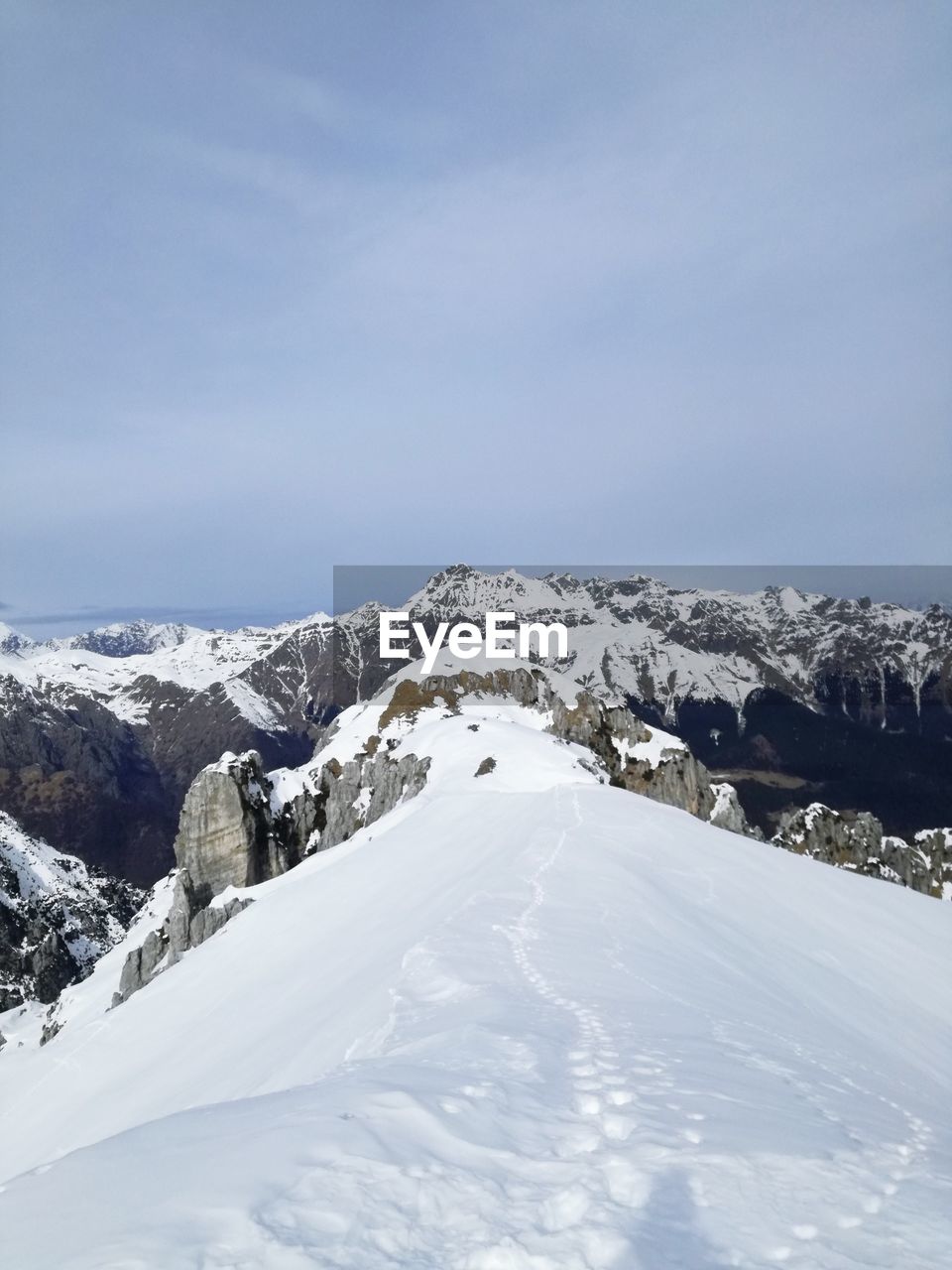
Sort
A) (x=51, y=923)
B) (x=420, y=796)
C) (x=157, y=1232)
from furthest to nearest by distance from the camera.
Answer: (x=51, y=923), (x=420, y=796), (x=157, y=1232)

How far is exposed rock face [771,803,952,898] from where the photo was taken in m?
99.2

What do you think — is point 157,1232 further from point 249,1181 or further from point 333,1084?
point 333,1084

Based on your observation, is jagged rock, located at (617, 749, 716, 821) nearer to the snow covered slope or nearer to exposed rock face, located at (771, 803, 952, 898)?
Answer: exposed rock face, located at (771, 803, 952, 898)

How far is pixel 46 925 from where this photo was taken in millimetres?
152375

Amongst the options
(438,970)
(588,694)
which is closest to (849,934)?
(438,970)

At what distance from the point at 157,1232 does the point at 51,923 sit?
596ft

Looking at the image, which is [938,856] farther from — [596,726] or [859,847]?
[596,726]

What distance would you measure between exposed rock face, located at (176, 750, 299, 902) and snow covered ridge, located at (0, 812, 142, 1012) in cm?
7662

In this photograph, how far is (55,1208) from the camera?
19.3 feet

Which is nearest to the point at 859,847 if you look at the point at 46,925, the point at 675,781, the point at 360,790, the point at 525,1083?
the point at 675,781

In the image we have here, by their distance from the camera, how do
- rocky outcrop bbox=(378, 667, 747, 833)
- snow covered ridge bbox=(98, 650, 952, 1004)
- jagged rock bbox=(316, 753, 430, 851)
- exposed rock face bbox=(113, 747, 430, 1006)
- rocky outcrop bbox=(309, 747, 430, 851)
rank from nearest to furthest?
snow covered ridge bbox=(98, 650, 952, 1004) → exposed rock face bbox=(113, 747, 430, 1006) → jagged rock bbox=(316, 753, 430, 851) → rocky outcrop bbox=(309, 747, 430, 851) → rocky outcrop bbox=(378, 667, 747, 833)

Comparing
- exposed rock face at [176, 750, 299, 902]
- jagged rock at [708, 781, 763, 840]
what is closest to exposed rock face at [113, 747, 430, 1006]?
exposed rock face at [176, 750, 299, 902]

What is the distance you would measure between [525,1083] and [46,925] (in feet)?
579

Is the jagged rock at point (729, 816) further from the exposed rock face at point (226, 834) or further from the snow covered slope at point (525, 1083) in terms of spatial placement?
the snow covered slope at point (525, 1083)
